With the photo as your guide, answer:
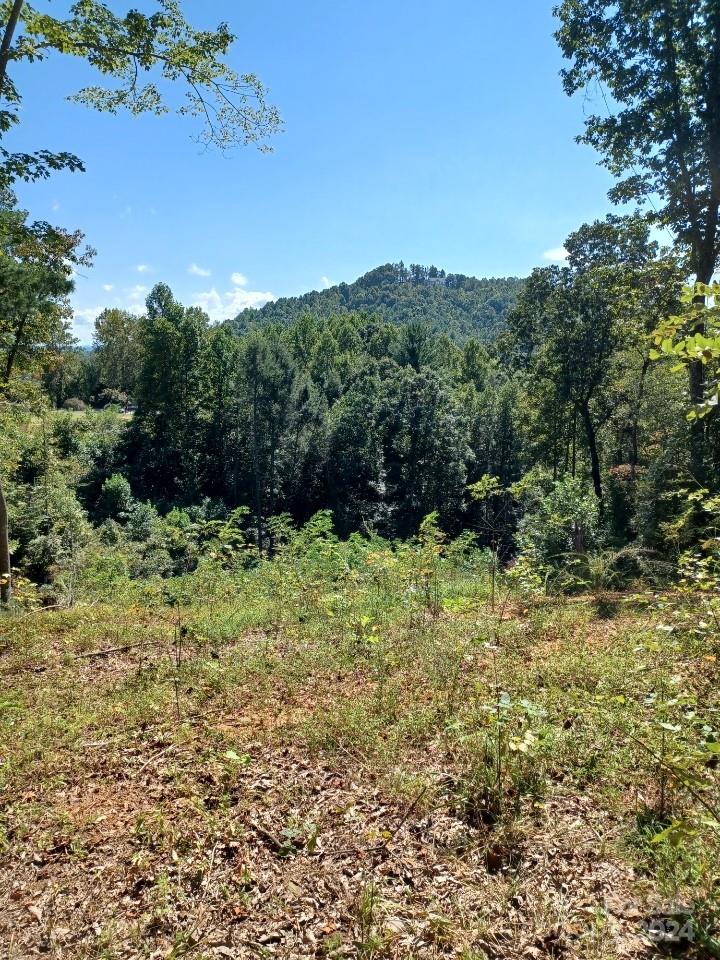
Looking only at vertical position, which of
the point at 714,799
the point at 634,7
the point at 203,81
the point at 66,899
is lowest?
the point at 66,899

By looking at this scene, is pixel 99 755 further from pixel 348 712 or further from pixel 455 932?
pixel 455 932

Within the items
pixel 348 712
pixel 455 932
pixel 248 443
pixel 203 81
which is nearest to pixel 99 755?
pixel 348 712

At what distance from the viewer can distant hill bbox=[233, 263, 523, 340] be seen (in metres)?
104

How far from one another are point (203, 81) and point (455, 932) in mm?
7691

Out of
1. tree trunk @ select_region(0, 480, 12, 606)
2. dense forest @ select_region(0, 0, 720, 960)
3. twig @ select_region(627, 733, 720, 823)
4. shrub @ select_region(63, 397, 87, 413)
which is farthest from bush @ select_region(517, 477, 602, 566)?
shrub @ select_region(63, 397, 87, 413)

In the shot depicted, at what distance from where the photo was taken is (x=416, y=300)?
125 meters

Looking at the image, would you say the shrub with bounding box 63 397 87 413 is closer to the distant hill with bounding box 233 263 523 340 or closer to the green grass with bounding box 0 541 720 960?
the green grass with bounding box 0 541 720 960

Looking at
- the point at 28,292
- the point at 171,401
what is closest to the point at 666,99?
the point at 28,292

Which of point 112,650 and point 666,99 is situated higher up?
point 666,99

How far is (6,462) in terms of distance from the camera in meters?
13.3

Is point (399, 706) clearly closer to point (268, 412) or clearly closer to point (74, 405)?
point (268, 412)

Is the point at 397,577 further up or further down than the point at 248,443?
further down

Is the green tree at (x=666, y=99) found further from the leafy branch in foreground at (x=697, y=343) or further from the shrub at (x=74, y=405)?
the shrub at (x=74, y=405)

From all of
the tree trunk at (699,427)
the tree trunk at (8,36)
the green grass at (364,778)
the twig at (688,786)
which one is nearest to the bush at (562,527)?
the tree trunk at (699,427)
